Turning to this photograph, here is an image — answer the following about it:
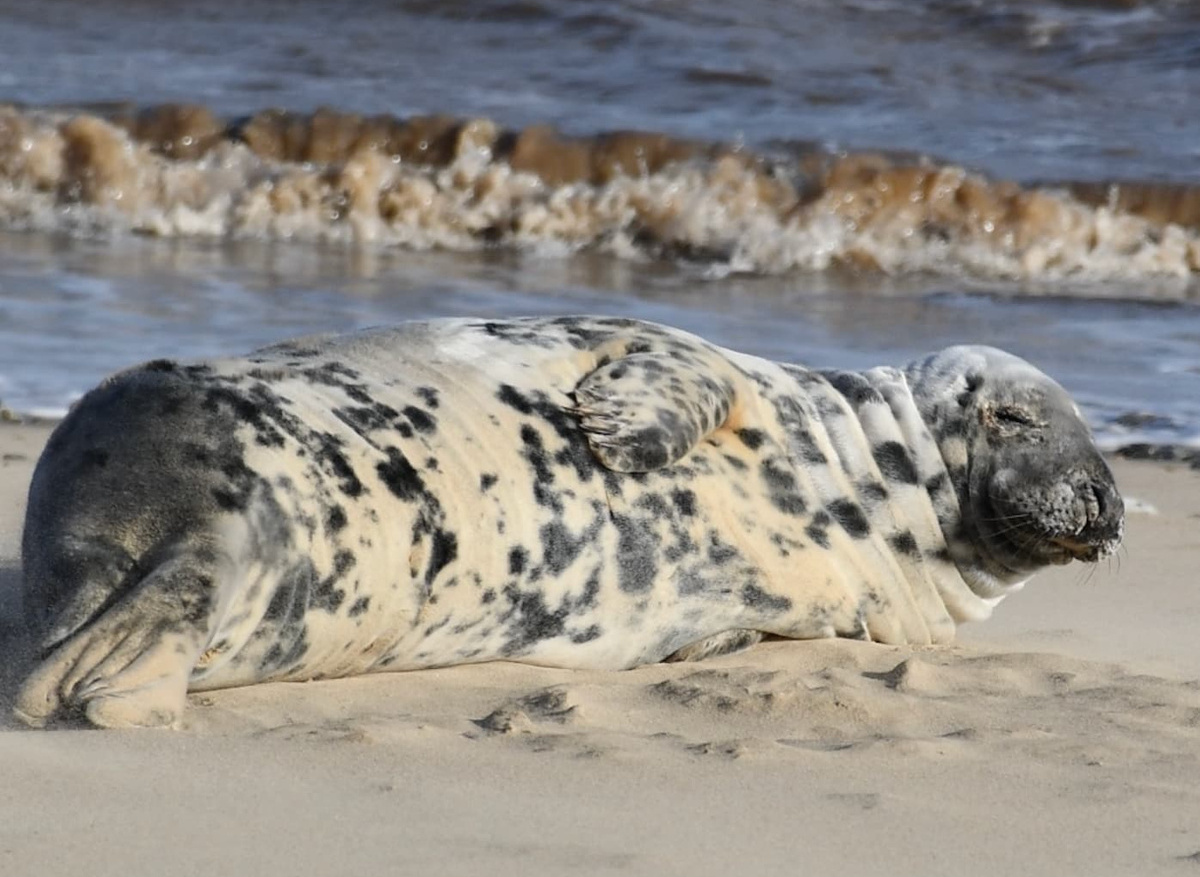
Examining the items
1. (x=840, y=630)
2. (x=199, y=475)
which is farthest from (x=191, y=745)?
(x=840, y=630)

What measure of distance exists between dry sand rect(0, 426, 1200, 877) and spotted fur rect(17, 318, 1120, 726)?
0.11 m

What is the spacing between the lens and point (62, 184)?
12.0 metres

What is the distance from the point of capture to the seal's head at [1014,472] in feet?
15.1

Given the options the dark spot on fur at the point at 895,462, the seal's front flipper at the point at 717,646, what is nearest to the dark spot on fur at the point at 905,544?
the dark spot on fur at the point at 895,462

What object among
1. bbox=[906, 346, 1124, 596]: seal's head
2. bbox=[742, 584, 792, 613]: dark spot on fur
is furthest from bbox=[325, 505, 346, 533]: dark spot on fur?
bbox=[906, 346, 1124, 596]: seal's head

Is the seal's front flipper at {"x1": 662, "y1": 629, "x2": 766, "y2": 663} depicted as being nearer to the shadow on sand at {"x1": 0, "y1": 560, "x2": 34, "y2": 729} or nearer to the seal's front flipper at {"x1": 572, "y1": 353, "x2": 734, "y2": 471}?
the seal's front flipper at {"x1": 572, "y1": 353, "x2": 734, "y2": 471}

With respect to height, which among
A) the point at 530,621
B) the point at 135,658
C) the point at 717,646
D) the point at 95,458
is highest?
the point at 95,458

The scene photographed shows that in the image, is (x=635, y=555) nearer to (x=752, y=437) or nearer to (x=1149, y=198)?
(x=752, y=437)

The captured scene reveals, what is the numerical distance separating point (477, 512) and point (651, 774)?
2.83 ft

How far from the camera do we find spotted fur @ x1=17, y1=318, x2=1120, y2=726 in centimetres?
339

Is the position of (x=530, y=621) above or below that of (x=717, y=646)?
above

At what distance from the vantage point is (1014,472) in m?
4.68

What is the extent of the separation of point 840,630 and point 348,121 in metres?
9.04

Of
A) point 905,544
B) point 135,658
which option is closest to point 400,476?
point 135,658
